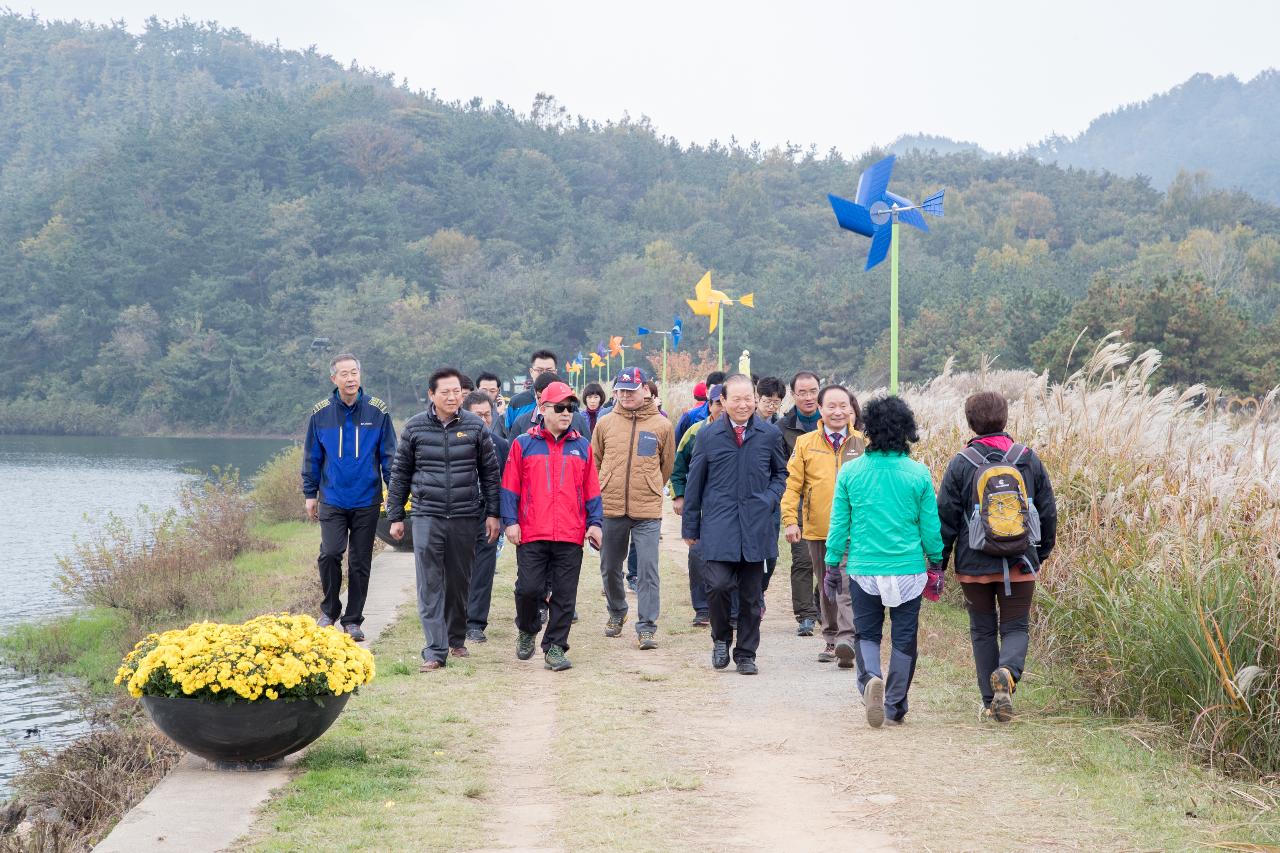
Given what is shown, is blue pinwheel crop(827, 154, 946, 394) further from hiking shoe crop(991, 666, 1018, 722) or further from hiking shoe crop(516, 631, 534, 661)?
hiking shoe crop(991, 666, 1018, 722)

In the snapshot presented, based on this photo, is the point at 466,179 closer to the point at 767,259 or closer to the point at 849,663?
the point at 767,259

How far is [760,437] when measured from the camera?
8.67 meters

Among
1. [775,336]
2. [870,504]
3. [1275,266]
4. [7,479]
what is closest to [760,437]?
[870,504]

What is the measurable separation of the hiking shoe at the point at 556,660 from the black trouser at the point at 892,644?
2174 millimetres

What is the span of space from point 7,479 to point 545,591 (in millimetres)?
36540

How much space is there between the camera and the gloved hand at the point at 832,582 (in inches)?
315

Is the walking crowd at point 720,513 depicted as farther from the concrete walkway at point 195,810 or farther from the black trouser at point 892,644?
the concrete walkway at point 195,810

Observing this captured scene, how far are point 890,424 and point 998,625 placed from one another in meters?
A: 1.23

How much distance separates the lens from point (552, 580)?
895 cm

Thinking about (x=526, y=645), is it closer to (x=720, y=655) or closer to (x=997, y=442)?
(x=720, y=655)

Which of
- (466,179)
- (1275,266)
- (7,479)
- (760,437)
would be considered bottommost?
(7,479)

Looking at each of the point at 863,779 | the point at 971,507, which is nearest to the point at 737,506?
the point at 971,507

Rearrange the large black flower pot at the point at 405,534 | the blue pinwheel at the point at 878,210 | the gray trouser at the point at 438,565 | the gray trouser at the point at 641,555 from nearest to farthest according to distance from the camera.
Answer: the gray trouser at the point at 438,565
the gray trouser at the point at 641,555
the blue pinwheel at the point at 878,210
the large black flower pot at the point at 405,534

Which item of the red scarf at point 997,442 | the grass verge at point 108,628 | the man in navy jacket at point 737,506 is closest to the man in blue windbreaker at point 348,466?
the man in navy jacket at point 737,506
